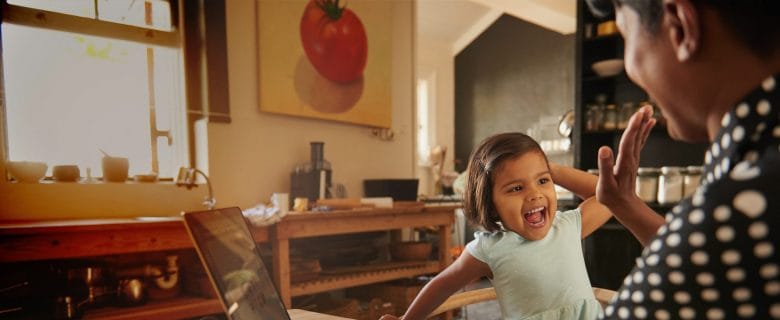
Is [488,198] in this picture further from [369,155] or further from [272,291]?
[369,155]

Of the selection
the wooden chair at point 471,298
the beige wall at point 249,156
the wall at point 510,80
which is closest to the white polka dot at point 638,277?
the wooden chair at point 471,298

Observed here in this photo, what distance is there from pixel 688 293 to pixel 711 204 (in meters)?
0.08

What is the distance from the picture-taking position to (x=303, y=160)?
11.2 ft

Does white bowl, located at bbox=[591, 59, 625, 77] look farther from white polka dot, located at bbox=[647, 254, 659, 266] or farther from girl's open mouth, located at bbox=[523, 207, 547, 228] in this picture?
white polka dot, located at bbox=[647, 254, 659, 266]

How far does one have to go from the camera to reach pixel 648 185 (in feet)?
10.9

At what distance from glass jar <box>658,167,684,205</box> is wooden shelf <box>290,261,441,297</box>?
170cm

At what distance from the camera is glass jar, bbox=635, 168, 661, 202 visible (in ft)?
10.9

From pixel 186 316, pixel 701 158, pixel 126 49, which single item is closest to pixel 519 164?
pixel 186 316

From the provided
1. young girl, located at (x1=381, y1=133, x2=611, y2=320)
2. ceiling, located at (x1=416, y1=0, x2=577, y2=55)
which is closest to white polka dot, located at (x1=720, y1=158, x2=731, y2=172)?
young girl, located at (x1=381, y1=133, x2=611, y2=320)

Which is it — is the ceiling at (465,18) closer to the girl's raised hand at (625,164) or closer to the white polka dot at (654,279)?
the girl's raised hand at (625,164)

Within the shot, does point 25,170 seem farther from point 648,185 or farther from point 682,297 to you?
point 648,185

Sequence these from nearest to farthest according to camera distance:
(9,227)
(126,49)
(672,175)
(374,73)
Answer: (9,227)
(126,49)
(672,175)
(374,73)

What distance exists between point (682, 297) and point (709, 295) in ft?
0.06

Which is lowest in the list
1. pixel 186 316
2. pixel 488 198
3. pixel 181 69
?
pixel 186 316
